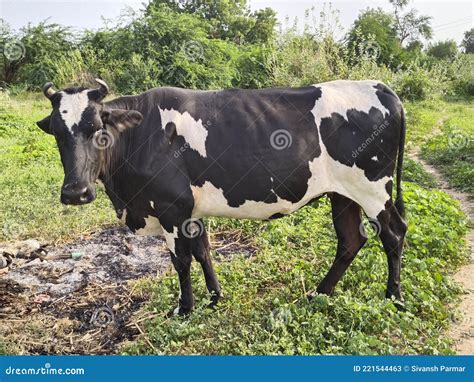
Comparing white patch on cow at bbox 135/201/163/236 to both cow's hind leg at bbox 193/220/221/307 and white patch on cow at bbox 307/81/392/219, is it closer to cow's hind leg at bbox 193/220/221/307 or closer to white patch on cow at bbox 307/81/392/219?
cow's hind leg at bbox 193/220/221/307

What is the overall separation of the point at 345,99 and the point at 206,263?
1.99 metres

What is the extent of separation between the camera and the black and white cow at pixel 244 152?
160 inches

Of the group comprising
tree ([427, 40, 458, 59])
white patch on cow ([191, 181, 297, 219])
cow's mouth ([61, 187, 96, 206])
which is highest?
tree ([427, 40, 458, 59])

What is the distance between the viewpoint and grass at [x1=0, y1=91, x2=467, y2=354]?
12.7 feet

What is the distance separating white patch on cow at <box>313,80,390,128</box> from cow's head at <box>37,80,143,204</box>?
5.16ft

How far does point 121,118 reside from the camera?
12.8ft

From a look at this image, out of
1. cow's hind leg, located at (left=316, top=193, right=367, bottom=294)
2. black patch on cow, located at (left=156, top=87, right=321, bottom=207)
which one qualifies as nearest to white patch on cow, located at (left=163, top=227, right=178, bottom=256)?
black patch on cow, located at (left=156, top=87, right=321, bottom=207)

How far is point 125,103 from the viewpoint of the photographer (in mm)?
4223

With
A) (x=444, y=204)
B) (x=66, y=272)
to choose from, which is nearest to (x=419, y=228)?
(x=444, y=204)

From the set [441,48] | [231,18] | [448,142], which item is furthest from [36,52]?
[441,48]

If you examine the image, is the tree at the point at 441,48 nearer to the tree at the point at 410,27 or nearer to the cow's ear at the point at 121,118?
the tree at the point at 410,27

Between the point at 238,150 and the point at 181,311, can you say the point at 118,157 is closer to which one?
the point at 238,150

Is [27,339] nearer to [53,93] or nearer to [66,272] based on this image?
[66,272]

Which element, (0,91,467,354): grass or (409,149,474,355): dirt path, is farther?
(409,149,474,355): dirt path
